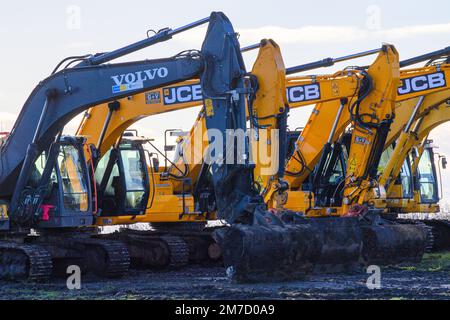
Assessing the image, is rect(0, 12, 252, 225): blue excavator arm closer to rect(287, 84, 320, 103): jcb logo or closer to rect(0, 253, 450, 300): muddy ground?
rect(0, 253, 450, 300): muddy ground

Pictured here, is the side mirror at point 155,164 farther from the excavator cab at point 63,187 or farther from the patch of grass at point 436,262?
the patch of grass at point 436,262

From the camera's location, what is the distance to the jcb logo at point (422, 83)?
86.0ft

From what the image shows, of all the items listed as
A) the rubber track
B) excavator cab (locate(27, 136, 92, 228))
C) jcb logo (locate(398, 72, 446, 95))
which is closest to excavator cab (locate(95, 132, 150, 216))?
excavator cab (locate(27, 136, 92, 228))

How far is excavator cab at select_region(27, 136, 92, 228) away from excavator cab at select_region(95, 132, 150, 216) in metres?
2.01

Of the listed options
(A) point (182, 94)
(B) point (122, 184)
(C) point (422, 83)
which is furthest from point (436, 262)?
(B) point (122, 184)

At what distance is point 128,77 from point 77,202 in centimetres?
229

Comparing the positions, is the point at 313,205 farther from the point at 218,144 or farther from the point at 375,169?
the point at 218,144

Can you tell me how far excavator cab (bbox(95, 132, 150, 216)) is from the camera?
23156 millimetres

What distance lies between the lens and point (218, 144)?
19.4 metres

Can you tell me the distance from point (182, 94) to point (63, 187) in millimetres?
4258

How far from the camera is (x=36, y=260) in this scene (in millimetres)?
19750

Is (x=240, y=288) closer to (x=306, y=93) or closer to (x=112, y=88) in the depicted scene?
(x=112, y=88)

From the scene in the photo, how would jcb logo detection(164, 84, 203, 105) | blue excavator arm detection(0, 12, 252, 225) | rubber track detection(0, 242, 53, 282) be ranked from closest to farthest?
1. blue excavator arm detection(0, 12, 252, 225)
2. rubber track detection(0, 242, 53, 282)
3. jcb logo detection(164, 84, 203, 105)
